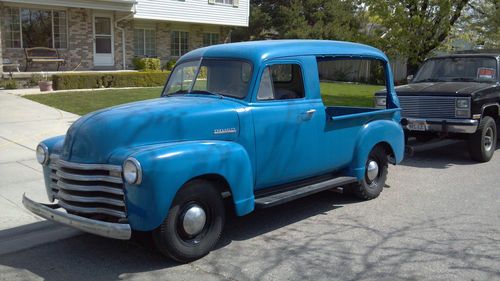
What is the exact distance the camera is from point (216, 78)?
5.60m

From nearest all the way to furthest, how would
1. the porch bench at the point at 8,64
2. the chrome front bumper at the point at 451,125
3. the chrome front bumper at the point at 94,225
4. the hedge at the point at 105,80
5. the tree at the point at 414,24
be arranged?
1. the chrome front bumper at the point at 94,225
2. the chrome front bumper at the point at 451,125
3. the tree at the point at 414,24
4. the hedge at the point at 105,80
5. the porch bench at the point at 8,64

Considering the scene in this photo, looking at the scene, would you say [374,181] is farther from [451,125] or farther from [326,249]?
[451,125]

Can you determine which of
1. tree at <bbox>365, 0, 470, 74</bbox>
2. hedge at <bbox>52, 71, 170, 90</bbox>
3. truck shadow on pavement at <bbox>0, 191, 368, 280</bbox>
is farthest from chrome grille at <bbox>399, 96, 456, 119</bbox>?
hedge at <bbox>52, 71, 170, 90</bbox>

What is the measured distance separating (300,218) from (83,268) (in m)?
2.48

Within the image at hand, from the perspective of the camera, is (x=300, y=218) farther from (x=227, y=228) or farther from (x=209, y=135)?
(x=209, y=135)

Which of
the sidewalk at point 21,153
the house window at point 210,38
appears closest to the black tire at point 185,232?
the sidewalk at point 21,153

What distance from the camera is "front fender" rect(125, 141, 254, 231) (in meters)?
4.17

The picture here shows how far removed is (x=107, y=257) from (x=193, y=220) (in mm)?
917

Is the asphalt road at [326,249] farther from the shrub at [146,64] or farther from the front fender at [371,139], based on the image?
the shrub at [146,64]

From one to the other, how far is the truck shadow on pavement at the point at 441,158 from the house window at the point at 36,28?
16785 mm

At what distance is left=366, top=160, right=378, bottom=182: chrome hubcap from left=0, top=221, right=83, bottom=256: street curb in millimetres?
3514

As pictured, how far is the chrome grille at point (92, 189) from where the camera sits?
4293 mm

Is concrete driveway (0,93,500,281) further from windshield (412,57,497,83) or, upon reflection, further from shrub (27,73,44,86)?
shrub (27,73,44,86)

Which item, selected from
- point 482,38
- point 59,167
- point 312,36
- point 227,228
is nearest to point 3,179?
point 59,167
